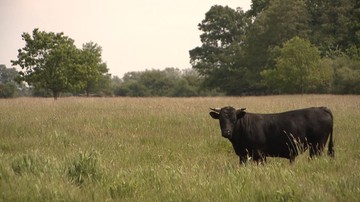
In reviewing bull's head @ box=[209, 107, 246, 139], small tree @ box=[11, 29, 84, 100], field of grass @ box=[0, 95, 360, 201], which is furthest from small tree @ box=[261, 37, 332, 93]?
bull's head @ box=[209, 107, 246, 139]

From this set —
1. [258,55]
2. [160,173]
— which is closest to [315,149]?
[160,173]

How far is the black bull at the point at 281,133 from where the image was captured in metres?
7.75

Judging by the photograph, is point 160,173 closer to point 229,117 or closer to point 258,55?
point 229,117

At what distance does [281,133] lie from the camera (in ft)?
25.6

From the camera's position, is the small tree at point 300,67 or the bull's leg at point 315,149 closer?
the bull's leg at point 315,149

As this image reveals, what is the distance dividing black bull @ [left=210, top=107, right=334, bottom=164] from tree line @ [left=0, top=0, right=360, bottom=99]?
1710 centimetres

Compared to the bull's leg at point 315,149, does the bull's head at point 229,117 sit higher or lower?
higher

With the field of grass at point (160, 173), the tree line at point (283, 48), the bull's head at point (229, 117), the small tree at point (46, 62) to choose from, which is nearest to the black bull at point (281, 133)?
the bull's head at point (229, 117)

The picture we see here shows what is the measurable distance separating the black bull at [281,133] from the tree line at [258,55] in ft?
56.1

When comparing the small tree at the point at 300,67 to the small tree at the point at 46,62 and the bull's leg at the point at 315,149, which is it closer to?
the small tree at the point at 46,62

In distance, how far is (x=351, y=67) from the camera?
125 ft

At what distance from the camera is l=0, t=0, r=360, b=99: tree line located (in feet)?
104

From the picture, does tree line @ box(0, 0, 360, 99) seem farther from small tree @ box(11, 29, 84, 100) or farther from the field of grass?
the field of grass

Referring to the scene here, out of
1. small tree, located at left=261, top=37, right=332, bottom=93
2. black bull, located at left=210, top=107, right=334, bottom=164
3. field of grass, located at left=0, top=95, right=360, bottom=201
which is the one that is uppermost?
small tree, located at left=261, top=37, right=332, bottom=93
